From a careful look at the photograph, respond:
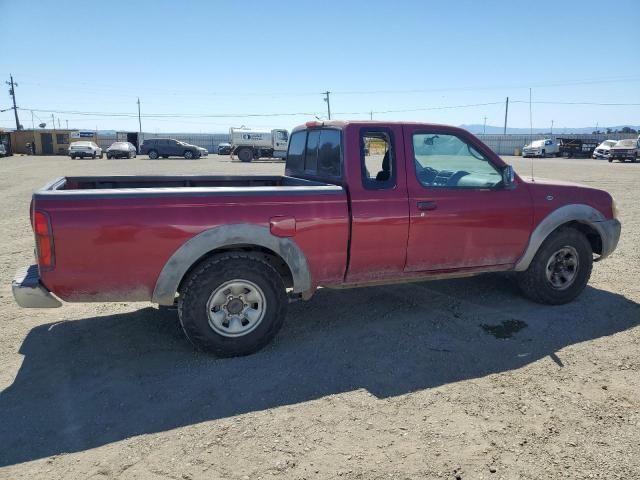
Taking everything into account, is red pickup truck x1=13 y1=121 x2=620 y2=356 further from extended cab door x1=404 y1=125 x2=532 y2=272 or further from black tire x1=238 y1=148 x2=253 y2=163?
black tire x1=238 y1=148 x2=253 y2=163

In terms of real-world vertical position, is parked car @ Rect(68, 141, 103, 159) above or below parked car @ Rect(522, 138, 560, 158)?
above

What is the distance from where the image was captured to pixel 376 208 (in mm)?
4164

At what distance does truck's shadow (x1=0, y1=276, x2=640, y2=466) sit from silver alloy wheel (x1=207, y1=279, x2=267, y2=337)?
0.87 feet

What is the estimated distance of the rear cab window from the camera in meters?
4.49

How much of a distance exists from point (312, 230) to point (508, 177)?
2.13m

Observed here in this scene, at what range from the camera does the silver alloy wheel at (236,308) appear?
384cm

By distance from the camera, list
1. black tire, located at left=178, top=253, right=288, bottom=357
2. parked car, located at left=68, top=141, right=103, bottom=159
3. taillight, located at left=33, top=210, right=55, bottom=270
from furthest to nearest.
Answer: parked car, located at left=68, top=141, right=103, bottom=159, black tire, located at left=178, top=253, right=288, bottom=357, taillight, located at left=33, top=210, right=55, bottom=270

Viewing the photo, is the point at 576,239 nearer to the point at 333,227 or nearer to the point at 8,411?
the point at 333,227

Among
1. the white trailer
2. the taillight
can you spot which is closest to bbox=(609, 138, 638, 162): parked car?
the white trailer

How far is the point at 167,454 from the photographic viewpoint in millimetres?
2793

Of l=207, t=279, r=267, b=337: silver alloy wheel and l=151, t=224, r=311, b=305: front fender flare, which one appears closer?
l=151, t=224, r=311, b=305: front fender flare

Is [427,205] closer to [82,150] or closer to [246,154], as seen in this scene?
[246,154]

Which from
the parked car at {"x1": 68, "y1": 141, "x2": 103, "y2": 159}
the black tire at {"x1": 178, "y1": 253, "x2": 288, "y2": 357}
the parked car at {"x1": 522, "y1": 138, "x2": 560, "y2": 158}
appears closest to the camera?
the black tire at {"x1": 178, "y1": 253, "x2": 288, "y2": 357}

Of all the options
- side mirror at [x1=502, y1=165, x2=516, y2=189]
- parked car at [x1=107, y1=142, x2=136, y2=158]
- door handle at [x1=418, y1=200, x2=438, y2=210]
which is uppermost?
parked car at [x1=107, y1=142, x2=136, y2=158]
